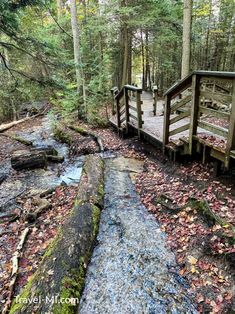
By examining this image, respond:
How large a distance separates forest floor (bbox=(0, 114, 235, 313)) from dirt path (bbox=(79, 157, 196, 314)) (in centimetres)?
20

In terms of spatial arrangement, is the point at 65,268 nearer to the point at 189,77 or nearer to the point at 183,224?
the point at 183,224

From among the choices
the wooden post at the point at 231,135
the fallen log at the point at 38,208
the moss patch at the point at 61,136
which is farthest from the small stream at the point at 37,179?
the wooden post at the point at 231,135

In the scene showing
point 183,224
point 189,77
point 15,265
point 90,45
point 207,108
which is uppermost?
point 90,45

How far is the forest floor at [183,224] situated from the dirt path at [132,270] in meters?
0.20

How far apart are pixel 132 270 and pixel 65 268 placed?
99cm

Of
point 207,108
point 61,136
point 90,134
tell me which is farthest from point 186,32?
point 61,136

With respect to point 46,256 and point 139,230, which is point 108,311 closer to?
point 46,256

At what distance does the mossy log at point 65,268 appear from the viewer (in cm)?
271

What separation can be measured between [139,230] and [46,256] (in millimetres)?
1711

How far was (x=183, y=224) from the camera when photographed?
13.7 feet

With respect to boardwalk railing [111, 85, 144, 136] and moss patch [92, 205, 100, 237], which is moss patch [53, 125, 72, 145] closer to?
boardwalk railing [111, 85, 144, 136]

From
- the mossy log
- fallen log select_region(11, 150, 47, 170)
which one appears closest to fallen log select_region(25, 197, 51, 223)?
the mossy log

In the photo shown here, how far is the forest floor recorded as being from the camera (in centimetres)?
312

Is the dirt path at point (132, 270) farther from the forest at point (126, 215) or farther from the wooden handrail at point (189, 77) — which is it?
the wooden handrail at point (189, 77)
